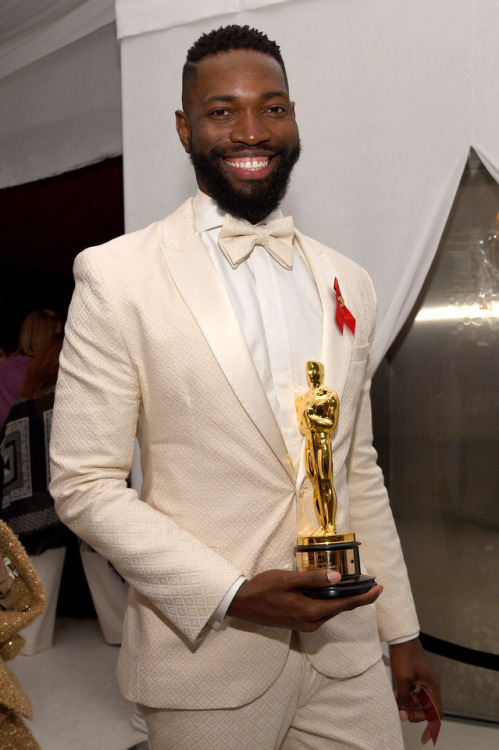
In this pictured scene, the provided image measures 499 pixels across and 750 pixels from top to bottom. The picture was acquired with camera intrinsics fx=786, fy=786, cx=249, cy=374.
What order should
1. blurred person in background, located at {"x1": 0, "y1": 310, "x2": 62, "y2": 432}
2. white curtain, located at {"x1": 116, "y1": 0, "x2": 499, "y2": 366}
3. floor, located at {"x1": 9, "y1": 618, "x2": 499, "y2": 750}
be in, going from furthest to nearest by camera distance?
blurred person in background, located at {"x1": 0, "y1": 310, "x2": 62, "y2": 432} < floor, located at {"x1": 9, "y1": 618, "x2": 499, "y2": 750} < white curtain, located at {"x1": 116, "y1": 0, "x2": 499, "y2": 366}

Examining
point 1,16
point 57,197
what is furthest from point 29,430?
point 1,16

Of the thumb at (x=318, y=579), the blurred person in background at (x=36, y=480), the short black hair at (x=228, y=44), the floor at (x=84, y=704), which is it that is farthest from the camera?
the blurred person in background at (x=36, y=480)

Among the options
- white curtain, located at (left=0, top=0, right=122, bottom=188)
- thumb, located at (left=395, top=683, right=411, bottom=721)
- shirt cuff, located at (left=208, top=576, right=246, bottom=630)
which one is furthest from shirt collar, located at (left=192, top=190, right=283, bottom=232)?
white curtain, located at (left=0, top=0, right=122, bottom=188)

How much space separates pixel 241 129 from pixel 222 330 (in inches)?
18.0

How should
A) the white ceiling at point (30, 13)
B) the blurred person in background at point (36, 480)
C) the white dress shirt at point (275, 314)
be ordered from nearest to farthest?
the white dress shirt at point (275, 314)
the white ceiling at point (30, 13)
the blurred person in background at point (36, 480)

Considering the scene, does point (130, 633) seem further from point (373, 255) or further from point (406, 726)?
point (406, 726)

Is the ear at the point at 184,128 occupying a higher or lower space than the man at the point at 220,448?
higher

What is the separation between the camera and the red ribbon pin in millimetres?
1725

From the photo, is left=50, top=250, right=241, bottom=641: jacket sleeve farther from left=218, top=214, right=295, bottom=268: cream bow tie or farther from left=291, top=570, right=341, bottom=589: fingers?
left=218, top=214, right=295, bottom=268: cream bow tie

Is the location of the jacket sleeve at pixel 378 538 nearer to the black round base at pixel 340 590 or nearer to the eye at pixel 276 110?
the black round base at pixel 340 590

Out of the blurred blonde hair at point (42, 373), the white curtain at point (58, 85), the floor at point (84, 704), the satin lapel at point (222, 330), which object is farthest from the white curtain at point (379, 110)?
the blurred blonde hair at point (42, 373)

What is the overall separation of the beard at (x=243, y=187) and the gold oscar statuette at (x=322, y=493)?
16.1 inches

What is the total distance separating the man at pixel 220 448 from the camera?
1486 mm

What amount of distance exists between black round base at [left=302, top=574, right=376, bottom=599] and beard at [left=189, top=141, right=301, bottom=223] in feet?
2.72
